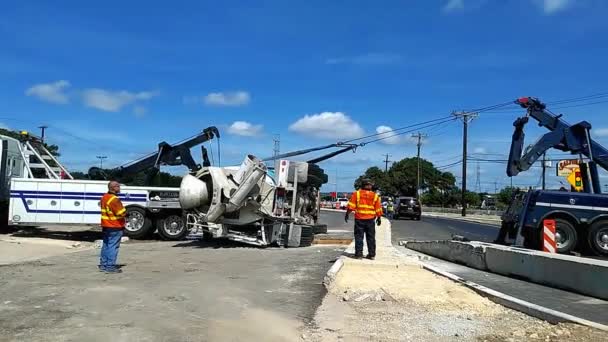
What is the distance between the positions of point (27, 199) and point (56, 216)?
1.02m

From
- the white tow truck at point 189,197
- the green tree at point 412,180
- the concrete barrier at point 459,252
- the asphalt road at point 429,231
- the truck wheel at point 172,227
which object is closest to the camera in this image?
the concrete barrier at point 459,252

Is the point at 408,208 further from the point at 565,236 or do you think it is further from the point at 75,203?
the point at 75,203

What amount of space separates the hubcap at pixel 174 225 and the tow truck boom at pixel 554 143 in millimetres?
10766

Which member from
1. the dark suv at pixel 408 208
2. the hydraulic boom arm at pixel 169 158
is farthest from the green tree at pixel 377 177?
the hydraulic boom arm at pixel 169 158

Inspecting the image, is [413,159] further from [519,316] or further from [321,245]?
[519,316]

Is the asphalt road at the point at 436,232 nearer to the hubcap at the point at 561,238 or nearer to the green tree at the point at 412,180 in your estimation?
the hubcap at the point at 561,238

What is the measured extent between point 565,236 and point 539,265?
6243 mm

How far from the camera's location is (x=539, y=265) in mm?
10969

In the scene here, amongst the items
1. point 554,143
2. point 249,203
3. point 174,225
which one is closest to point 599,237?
point 554,143

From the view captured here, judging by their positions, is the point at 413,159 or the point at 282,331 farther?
the point at 413,159

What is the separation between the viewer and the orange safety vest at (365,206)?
12.6 m

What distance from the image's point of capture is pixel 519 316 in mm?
7512

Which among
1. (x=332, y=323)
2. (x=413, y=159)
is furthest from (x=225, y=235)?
(x=413, y=159)

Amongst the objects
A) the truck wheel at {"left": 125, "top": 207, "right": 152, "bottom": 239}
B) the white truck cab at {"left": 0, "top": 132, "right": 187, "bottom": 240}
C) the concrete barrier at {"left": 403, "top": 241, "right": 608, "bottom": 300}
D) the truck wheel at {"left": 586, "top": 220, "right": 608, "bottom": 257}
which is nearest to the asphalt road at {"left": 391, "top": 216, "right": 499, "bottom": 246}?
the truck wheel at {"left": 586, "top": 220, "right": 608, "bottom": 257}
